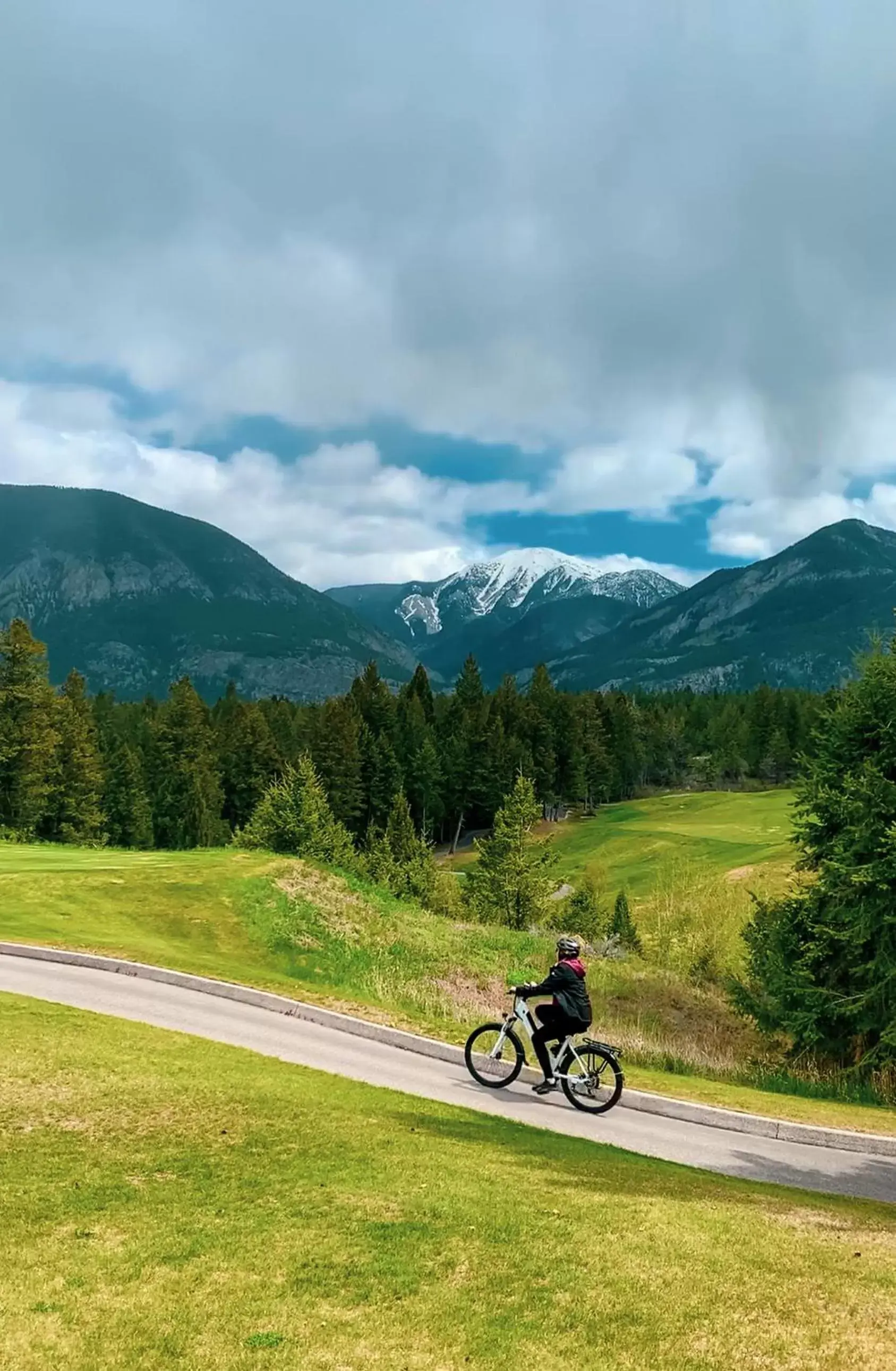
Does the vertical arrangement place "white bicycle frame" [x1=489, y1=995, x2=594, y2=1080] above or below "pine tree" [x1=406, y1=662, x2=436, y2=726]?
below

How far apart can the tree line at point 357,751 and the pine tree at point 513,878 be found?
21664mm

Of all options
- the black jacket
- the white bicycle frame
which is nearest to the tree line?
the white bicycle frame

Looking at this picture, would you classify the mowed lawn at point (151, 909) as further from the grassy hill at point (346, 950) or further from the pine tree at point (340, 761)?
the pine tree at point (340, 761)

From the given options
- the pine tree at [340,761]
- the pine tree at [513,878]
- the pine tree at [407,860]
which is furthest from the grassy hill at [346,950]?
the pine tree at [340,761]

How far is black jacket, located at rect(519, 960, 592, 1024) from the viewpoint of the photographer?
13.2 meters

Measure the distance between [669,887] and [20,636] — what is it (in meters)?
47.3

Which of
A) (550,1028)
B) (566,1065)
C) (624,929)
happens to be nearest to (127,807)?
(624,929)

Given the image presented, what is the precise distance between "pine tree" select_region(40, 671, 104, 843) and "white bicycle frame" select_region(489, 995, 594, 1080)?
53917 millimetres

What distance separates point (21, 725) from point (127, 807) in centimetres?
2166

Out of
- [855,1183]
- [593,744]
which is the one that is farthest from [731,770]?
[855,1183]

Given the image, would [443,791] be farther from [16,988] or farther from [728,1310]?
[728,1310]

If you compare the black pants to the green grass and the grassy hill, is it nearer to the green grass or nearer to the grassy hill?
the green grass

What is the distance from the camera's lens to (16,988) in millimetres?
16625

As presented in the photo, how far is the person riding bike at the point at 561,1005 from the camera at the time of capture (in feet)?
43.3
